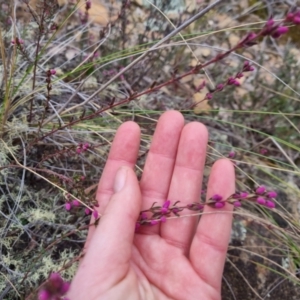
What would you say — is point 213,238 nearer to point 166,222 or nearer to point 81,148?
point 166,222

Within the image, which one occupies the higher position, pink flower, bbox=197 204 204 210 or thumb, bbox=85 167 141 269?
thumb, bbox=85 167 141 269

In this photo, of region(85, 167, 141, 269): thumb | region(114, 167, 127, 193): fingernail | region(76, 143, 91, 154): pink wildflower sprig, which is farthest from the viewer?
region(76, 143, 91, 154): pink wildflower sprig

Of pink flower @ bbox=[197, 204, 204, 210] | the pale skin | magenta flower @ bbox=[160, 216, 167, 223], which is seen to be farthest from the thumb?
pink flower @ bbox=[197, 204, 204, 210]

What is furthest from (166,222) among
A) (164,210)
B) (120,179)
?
(120,179)

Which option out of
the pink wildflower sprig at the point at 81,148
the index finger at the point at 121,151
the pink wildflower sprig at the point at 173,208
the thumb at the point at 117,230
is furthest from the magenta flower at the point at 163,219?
the pink wildflower sprig at the point at 81,148

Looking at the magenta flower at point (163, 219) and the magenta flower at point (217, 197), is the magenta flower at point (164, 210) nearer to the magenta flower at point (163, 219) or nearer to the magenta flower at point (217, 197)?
the magenta flower at point (163, 219)

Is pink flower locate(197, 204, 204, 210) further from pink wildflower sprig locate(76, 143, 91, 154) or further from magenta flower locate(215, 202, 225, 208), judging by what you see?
pink wildflower sprig locate(76, 143, 91, 154)

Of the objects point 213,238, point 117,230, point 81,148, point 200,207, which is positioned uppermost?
point 81,148
